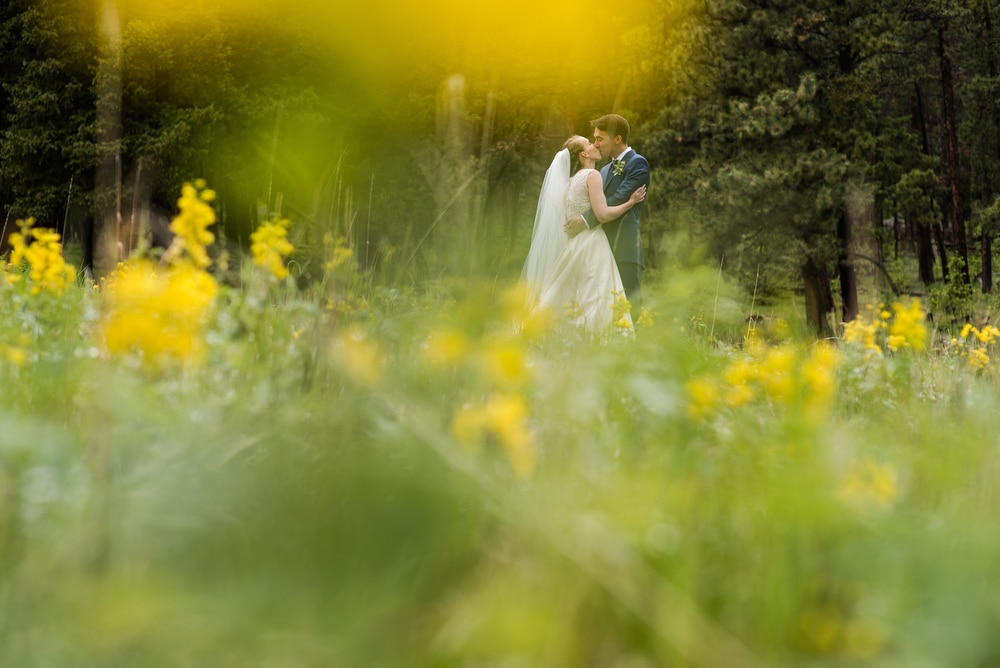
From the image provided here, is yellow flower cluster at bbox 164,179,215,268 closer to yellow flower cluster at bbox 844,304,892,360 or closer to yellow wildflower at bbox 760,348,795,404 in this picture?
yellow wildflower at bbox 760,348,795,404

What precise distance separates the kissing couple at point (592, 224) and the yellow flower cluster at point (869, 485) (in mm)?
5921

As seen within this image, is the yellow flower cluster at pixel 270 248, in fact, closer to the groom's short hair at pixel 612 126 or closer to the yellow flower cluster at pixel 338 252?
the yellow flower cluster at pixel 338 252

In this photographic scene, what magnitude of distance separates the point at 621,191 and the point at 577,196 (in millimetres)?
424

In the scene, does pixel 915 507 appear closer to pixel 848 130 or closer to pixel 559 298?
pixel 559 298

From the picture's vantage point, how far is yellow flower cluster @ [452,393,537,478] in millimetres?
1540

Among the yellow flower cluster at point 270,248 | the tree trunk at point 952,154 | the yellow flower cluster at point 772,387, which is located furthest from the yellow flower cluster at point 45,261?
A: the tree trunk at point 952,154

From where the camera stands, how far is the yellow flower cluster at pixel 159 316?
159 cm

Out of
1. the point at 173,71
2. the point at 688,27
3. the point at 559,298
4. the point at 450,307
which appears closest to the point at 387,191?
the point at 173,71

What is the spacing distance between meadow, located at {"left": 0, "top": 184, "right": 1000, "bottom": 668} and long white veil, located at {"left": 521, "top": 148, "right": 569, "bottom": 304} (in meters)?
6.28

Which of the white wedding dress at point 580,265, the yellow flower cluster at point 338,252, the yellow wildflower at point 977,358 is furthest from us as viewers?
the white wedding dress at point 580,265

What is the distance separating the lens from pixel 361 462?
1565 millimetres

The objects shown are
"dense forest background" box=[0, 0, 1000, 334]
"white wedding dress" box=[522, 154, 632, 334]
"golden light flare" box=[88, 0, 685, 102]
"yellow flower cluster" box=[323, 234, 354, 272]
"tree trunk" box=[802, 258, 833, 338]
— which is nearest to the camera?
"yellow flower cluster" box=[323, 234, 354, 272]

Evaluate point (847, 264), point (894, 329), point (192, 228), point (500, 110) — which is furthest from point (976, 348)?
point (500, 110)

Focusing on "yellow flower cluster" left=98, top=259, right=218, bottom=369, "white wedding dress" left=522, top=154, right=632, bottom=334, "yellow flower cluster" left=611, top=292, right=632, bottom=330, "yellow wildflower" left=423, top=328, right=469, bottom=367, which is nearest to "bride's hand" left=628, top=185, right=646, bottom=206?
"white wedding dress" left=522, top=154, right=632, bottom=334
